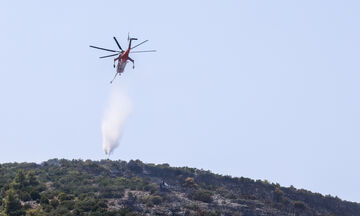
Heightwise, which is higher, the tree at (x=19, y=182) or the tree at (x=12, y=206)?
the tree at (x=19, y=182)

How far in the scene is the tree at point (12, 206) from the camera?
53.2 metres

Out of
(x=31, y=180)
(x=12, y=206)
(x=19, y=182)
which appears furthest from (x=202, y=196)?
(x=12, y=206)

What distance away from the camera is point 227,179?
88.6 meters

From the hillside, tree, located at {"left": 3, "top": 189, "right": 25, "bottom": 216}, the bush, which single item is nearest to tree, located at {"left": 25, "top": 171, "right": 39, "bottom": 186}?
the hillside

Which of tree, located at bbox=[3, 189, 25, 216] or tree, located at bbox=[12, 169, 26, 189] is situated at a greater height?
tree, located at bbox=[12, 169, 26, 189]

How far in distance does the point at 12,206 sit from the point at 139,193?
17.4m

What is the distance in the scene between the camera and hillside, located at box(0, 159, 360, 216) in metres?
57.0

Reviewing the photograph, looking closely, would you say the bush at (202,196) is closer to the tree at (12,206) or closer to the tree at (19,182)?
the tree at (19,182)

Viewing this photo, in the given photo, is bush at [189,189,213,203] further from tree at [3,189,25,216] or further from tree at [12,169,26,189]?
tree at [3,189,25,216]

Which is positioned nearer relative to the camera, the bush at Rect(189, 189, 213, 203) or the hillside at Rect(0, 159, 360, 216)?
the hillside at Rect(0, 159, 360, 216)

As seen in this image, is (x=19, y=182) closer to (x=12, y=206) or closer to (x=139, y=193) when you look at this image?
(x=12, y=206)

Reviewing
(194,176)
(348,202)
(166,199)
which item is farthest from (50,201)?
(348,202)

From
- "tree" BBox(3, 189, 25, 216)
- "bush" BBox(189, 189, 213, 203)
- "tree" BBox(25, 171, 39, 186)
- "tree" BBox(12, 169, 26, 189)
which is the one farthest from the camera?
"tree" BBox(25, 171, 39, 186)

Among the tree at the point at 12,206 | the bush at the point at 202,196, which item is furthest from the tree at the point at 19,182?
the bush at the point at 202,196
